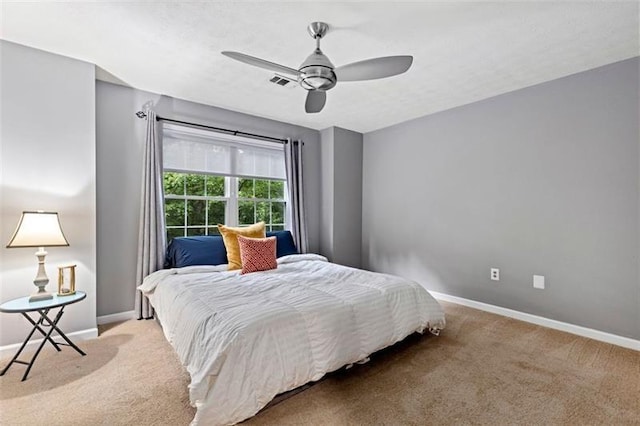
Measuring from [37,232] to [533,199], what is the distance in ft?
14.2

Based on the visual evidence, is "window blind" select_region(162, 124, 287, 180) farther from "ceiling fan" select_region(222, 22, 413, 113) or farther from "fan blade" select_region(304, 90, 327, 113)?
"ceiling fan" select_region(222, 22, 413, 113)

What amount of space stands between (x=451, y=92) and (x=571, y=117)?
3.67 ft

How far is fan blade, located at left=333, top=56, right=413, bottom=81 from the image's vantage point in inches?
79.0

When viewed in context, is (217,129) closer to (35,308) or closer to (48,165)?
(48,165)

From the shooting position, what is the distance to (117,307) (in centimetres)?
311

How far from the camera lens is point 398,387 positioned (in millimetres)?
1957

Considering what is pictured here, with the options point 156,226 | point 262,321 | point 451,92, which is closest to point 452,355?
point 262,321

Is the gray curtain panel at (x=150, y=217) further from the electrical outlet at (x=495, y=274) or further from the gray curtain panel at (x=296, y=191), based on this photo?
the electrical outlet at (x=495, y=274)

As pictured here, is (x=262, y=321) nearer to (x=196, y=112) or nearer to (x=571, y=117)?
(x=196, y=112)

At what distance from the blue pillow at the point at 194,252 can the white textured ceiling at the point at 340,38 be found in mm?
1621

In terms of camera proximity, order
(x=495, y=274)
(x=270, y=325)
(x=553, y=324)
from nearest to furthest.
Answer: (x=270, y=325) → (x=553, y=324) → (x=495, y=274)

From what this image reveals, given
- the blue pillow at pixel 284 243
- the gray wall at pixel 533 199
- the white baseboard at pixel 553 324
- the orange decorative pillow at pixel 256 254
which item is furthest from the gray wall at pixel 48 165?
the white baseboard at pixel 553 324

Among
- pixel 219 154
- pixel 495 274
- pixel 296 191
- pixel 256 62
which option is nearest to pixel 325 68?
pixel 256 62

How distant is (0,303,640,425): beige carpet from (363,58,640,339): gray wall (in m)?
0.57
